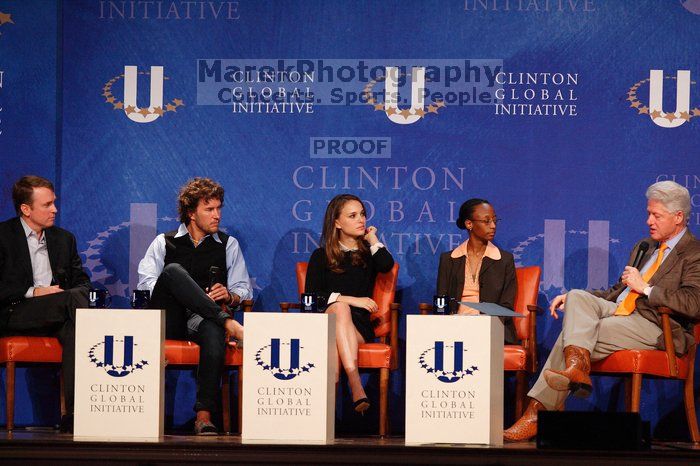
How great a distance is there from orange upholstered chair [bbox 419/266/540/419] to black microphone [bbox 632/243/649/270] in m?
0.56

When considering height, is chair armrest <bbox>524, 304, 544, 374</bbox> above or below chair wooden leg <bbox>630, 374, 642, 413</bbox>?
above

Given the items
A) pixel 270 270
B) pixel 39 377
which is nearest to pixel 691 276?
pixel 270 270

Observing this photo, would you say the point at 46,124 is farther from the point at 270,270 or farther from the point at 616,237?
the point at 616,237

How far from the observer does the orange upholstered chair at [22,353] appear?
5.17 meters

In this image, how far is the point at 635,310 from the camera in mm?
5070

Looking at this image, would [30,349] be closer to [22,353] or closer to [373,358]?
[22,353]

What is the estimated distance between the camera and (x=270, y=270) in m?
6.11

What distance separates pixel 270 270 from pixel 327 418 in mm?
1975

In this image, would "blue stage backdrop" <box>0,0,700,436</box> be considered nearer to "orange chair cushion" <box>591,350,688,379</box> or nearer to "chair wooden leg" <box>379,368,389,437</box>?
"chair wooden leg" <box>379,368,389,437</box>

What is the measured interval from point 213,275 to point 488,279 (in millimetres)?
1530

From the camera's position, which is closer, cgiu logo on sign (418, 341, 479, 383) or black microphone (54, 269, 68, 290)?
cgiu logo on sign (418, 341, 479, 383)

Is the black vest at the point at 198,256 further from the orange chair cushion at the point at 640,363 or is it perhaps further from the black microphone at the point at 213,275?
the orange chair cushion at the point at 640,363

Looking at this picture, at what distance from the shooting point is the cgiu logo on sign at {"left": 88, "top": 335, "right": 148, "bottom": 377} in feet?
14.3

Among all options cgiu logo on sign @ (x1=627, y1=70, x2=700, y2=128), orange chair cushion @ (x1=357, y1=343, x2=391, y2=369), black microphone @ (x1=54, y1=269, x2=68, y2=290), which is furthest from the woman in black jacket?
black microphone @ (x1=54, y1=269, x2=68, y2=290)
